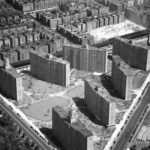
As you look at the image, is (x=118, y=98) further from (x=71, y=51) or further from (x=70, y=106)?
(x=71, y=51)

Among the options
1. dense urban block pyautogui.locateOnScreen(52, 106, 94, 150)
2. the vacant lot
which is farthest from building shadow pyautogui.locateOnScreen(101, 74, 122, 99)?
dense urban block pyautogui.locateOnScreen(52, 106, 94, 150)

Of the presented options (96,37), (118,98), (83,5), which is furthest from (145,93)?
(83,5)

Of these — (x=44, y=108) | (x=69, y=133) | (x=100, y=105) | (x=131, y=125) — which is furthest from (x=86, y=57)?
(x=69, y=133)

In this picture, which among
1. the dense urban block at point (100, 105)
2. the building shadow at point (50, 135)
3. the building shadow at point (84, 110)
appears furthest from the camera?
the building shadow at point (84, 110)

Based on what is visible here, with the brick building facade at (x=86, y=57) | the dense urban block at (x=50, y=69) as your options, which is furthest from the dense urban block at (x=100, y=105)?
the brick building facade at (x=86, y=57)

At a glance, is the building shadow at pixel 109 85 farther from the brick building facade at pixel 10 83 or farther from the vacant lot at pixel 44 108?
the brick building facade at pixel 10 83

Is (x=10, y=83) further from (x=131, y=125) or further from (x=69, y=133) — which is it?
(x=131, y=125)

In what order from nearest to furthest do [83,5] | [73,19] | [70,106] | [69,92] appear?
[70,106] → [69,92] → [73,19] → [83,5]
